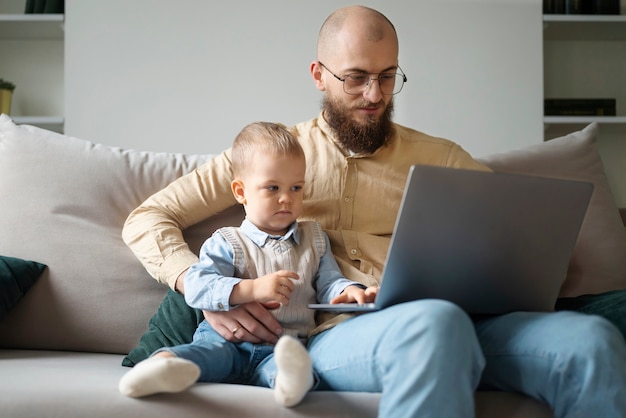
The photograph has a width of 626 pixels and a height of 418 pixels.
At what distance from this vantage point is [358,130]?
193cm

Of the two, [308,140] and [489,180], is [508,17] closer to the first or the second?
[308,140]

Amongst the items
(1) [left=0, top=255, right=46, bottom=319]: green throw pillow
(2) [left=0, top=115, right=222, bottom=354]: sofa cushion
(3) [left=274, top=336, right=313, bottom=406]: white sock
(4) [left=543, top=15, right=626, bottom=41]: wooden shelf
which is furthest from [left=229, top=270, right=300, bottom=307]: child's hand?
(4) [left=543, top=15, right=626, bottom=41]: wooden shelf

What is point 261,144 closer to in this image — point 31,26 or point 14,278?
point 14,278

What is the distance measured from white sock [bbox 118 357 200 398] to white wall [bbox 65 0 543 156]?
2200 mm

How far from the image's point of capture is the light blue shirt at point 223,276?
1.53m

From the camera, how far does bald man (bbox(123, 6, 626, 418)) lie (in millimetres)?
1231

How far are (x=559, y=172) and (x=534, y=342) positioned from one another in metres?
0.89

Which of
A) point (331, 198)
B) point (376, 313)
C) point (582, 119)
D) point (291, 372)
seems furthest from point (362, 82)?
point (582, 119)

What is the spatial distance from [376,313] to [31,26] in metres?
2.70

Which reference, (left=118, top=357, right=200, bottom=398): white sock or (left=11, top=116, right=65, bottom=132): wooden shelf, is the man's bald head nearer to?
(left=118, top=357, right=200, bottom=398): white sock

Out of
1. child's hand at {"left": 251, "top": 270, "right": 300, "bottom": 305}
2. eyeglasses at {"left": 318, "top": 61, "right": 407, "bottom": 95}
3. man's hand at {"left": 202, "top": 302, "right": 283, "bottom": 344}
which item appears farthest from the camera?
eyeglasses at {"left": 318, "top": 61, "right": 407, "bottom": 95}

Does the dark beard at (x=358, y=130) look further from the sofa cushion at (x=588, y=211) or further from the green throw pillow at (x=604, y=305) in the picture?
the green throw pillow at (x=604, y=305)

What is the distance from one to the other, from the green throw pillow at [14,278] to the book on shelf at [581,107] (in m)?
2.46

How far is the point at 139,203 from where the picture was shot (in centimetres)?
205
